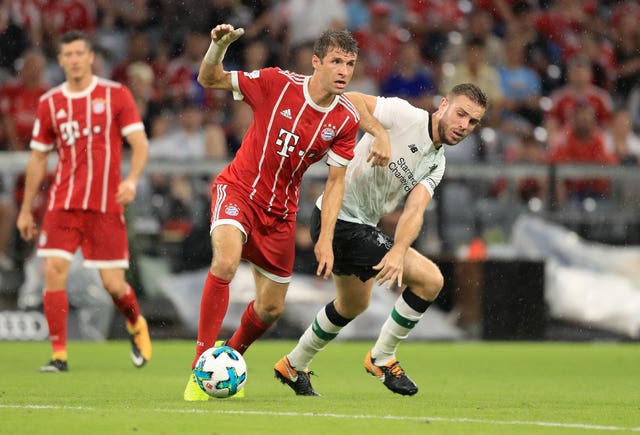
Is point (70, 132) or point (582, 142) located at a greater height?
point (70, 132)

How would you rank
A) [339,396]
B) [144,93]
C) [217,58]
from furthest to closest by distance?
1. [144,93]
2. [339,396]
3. [217,58]

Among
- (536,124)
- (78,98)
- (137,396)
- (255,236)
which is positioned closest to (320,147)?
(255,236)

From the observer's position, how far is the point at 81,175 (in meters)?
9.69

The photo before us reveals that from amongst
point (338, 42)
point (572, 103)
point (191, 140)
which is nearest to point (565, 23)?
point (572, 103)

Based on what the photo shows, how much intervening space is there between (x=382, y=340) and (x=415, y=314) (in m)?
0.26

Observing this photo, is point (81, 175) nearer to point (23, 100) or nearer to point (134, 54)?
point (23, 100)

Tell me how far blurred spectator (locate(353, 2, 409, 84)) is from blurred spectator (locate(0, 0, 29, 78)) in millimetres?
4054

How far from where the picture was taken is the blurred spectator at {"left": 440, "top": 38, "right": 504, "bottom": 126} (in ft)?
51.2

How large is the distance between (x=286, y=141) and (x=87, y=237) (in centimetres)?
310

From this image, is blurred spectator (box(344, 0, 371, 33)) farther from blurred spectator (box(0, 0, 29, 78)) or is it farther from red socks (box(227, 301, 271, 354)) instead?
red socks (box(227, 301, 271, 354))

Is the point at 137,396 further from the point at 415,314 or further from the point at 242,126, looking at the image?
the point at 242,126

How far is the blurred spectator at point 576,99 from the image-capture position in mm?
15328

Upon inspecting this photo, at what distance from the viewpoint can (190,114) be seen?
14.6 meters

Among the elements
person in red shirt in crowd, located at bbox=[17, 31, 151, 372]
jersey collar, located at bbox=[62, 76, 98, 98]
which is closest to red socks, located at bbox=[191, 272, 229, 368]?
person in red shirt in crowd, located at bbox=[17, 31, 151, 372]
